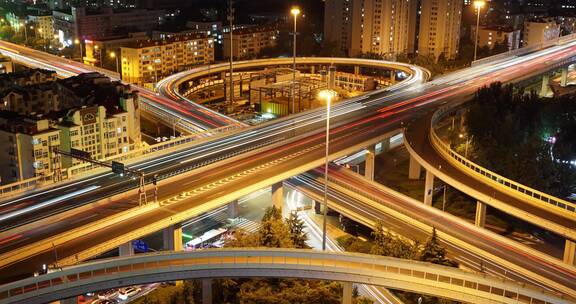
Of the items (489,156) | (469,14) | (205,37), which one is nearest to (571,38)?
(469,14)

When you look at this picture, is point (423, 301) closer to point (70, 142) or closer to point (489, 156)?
point (489, 156)

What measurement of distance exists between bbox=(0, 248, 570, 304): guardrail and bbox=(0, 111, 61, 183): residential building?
19.4 m

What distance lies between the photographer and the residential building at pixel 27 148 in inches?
1601

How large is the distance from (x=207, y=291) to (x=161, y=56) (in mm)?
56977

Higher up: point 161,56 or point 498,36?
point 498,36

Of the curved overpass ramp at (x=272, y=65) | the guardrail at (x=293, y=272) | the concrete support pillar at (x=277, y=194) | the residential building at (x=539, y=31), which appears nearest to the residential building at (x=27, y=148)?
the concrete support pillar at (x=277, y=194)

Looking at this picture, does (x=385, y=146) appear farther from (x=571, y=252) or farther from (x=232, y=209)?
(x=571, y=252)

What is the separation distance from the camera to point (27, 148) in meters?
40.8

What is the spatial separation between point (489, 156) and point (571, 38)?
190ft

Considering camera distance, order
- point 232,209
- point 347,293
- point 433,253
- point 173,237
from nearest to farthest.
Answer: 1. point 347,293
2. point 433,253
3. point 173,237
4. point 232,209

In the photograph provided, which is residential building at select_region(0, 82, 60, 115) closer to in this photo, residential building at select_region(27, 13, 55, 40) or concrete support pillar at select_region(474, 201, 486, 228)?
concrete support pillar at select_region(474, 201, 486, 228)

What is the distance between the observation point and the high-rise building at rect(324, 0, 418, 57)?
8606 cm

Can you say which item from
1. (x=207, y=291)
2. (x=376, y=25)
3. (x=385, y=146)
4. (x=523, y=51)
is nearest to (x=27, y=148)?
(x=207, y=291)

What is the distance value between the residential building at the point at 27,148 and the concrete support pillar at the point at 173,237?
42.2ft
